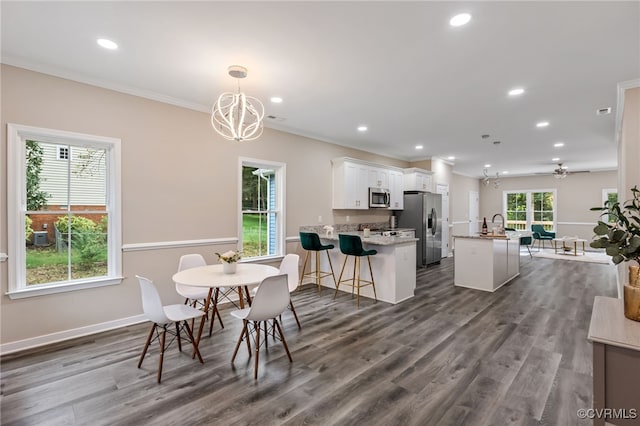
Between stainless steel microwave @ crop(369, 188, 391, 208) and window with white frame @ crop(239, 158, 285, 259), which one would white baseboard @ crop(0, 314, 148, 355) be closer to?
window with white frame @ crop(239, 158, 285, 259)

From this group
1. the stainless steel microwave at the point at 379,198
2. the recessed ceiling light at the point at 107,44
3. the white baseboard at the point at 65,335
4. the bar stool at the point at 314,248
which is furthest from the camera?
the stainless steel microwave at the point at 379,198

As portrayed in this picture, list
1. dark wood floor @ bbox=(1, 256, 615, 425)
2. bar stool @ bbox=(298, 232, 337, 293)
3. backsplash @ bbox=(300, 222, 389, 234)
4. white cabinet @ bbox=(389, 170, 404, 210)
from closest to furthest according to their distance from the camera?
dark wood floor @ bbox=(1, 256, 615, 425), bar stool @ bbox=(298, 232, 337, 293), backsplash @ bbox=(300, 222, 389, 234), white cabinet @ bbox=(389, 170, 404, 210)

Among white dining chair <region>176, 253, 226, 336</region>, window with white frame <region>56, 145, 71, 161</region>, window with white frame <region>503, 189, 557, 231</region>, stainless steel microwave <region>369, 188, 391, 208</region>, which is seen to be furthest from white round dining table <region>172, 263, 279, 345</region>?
→ window with white frame <region>503, 189, 557, 231</region>

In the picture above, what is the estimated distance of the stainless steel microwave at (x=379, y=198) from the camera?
645 centimetres

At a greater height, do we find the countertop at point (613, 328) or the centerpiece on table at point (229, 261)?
the centerpiece on table at point (229, 261)

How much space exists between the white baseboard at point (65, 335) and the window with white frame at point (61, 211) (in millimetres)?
439

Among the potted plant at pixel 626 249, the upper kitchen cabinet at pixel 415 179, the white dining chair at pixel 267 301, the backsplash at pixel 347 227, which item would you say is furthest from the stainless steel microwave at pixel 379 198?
the potted plant at pixel 626 249

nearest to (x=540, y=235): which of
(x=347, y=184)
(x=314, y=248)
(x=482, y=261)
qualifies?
(x=482, y=261)

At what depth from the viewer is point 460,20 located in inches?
87.1

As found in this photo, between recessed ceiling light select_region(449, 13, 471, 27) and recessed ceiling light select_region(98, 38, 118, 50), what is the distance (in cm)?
274

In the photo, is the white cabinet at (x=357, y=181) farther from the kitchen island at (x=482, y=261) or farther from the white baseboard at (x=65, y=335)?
the white baseboard at (x=65, y=335)

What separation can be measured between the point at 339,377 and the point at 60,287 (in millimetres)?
2920

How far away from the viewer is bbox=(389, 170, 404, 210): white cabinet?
703 cm

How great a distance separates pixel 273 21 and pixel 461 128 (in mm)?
3912
